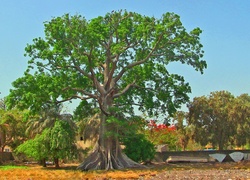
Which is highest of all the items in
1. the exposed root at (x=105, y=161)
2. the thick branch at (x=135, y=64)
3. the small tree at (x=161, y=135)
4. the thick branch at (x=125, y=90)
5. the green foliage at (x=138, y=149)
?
the thick branch at (x=135, y=64)

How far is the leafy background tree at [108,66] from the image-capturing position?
2744 centimetres

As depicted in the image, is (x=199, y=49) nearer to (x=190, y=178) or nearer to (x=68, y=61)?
(x=68, y=61)

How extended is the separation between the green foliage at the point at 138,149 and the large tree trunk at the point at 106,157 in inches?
93.3

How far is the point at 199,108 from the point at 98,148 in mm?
14013

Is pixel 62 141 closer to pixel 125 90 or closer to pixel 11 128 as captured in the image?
pixel 125 90

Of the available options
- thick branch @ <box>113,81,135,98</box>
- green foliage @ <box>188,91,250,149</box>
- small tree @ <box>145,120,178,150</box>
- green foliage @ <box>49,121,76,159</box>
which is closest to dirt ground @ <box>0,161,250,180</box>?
green foliage @ <box>49,121,76,159</box>

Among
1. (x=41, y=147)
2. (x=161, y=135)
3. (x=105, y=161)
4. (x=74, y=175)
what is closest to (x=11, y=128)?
(x=41, y=147)

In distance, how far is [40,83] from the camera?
27156 millimetres

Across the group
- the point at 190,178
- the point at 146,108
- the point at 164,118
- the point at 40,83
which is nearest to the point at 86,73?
the point at 40,83

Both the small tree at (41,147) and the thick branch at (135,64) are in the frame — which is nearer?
the thick branch at (135,64)

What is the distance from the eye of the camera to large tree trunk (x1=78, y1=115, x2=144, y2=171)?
1114 inches

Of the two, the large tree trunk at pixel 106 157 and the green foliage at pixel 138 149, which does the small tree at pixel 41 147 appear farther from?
the green foliage at pixel 138 149

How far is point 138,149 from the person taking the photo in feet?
106

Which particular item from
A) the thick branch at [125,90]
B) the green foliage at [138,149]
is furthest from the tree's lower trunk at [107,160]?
the thick branch at [125,90]
